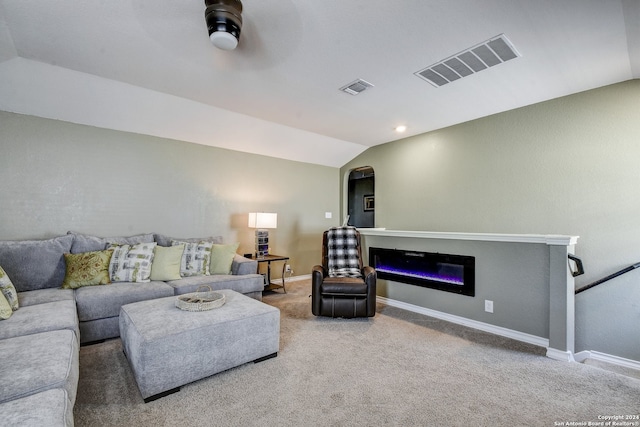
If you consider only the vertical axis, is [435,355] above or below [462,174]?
below

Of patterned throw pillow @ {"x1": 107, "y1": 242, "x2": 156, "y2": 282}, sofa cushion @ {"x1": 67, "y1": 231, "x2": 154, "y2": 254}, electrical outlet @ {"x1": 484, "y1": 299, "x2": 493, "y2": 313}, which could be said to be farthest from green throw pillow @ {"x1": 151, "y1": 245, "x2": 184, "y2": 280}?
electrical outlet @ {"x1": 484, "y1": 299, "x2": 493, "y2": 313}

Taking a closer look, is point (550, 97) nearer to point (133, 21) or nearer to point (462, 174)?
point (462, 174)

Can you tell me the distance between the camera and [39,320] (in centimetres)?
200

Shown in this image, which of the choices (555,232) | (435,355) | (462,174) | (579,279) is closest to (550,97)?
(462,174)

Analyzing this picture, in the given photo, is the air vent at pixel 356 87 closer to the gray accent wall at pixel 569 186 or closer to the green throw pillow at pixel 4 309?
the gray accent wall at pixel 569 186

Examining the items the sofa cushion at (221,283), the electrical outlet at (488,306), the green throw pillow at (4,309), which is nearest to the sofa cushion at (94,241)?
the sofa cushion at (221,283)

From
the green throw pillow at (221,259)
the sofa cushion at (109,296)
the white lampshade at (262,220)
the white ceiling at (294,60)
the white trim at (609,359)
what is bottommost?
the white trim at (609,359)

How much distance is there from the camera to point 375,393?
194 centimetres

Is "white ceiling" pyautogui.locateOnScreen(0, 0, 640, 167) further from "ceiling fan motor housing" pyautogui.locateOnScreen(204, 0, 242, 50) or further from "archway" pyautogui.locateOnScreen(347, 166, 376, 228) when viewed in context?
"archway" pyautogui.locateOnScreen(347, 166, 376, 228)

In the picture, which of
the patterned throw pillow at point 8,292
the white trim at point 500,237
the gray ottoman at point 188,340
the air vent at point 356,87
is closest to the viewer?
the gray ottoman at point 188,340

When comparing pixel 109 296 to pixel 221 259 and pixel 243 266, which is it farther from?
pixel 243 266

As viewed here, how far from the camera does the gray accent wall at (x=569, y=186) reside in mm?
2711

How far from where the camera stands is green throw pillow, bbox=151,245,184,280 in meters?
3.26

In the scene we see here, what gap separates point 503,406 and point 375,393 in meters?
0.80
